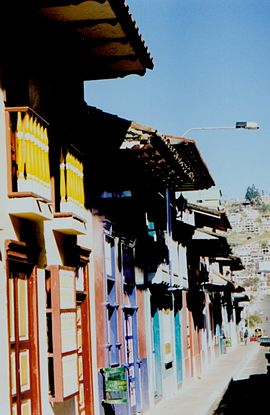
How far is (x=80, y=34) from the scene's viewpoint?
1045 centimetres

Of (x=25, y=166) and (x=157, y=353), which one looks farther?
(x=157, y=353)

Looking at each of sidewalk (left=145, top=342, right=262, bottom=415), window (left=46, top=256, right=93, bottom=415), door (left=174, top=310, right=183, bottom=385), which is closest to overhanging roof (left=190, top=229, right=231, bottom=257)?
door (left=174, top=310, right=183, bottom=385)

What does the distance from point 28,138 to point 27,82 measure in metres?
0.91

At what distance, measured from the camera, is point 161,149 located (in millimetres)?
13812

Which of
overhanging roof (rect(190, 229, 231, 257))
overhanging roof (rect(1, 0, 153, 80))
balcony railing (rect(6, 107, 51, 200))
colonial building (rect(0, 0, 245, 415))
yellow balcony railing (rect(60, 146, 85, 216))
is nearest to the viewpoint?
balcony railing (rect(6, 107, 51, 200))

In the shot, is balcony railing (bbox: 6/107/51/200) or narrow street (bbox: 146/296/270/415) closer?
balcony railing (bbox: 6/107/51/200)

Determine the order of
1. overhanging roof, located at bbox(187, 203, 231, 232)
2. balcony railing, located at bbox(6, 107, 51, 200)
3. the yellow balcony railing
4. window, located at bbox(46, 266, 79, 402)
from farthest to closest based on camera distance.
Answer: overhanging roof, located at bbox(187, 203, 231, 232) → the yellow balcony railing → window, located at bbox(46, 266, 79, 402) → balcony railing, located at bbox(6, 107, 51, 200)

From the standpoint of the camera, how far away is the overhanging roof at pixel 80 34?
30.0 ft

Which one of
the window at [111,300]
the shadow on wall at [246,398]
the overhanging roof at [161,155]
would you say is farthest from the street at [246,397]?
the overhanging roof at [161,155]

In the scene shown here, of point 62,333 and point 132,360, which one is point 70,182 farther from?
point 132,360

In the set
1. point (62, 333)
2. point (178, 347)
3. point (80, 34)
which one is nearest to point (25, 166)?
point (62, 333)

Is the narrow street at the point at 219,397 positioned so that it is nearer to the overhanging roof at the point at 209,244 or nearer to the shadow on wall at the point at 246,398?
the shadow on wall at the point at 246,398

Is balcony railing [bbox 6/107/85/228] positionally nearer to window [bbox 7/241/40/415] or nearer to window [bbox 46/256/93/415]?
window [bbox 7/241/40/415]

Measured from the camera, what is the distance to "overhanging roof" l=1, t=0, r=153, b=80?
30.0 ft
